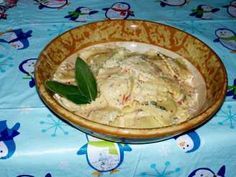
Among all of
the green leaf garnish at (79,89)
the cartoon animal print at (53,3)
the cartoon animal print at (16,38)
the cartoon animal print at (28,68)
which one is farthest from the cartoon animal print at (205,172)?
the cartoon animal print at (53,3)

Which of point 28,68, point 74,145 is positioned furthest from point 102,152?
point 28,68

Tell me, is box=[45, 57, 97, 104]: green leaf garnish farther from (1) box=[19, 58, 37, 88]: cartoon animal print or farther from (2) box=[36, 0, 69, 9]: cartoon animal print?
(2) box=[36, 0, 69, 9]: cartoon animal print

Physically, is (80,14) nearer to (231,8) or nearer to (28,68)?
(28,68)

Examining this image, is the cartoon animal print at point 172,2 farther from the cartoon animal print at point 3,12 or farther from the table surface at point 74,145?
the cartoon animal print at point 3,12

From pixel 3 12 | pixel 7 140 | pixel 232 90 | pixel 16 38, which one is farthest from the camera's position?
pixel 3 12

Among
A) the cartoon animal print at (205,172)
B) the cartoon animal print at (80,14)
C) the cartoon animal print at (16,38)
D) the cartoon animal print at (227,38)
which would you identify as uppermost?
the cartoon animal print at (80,14)
